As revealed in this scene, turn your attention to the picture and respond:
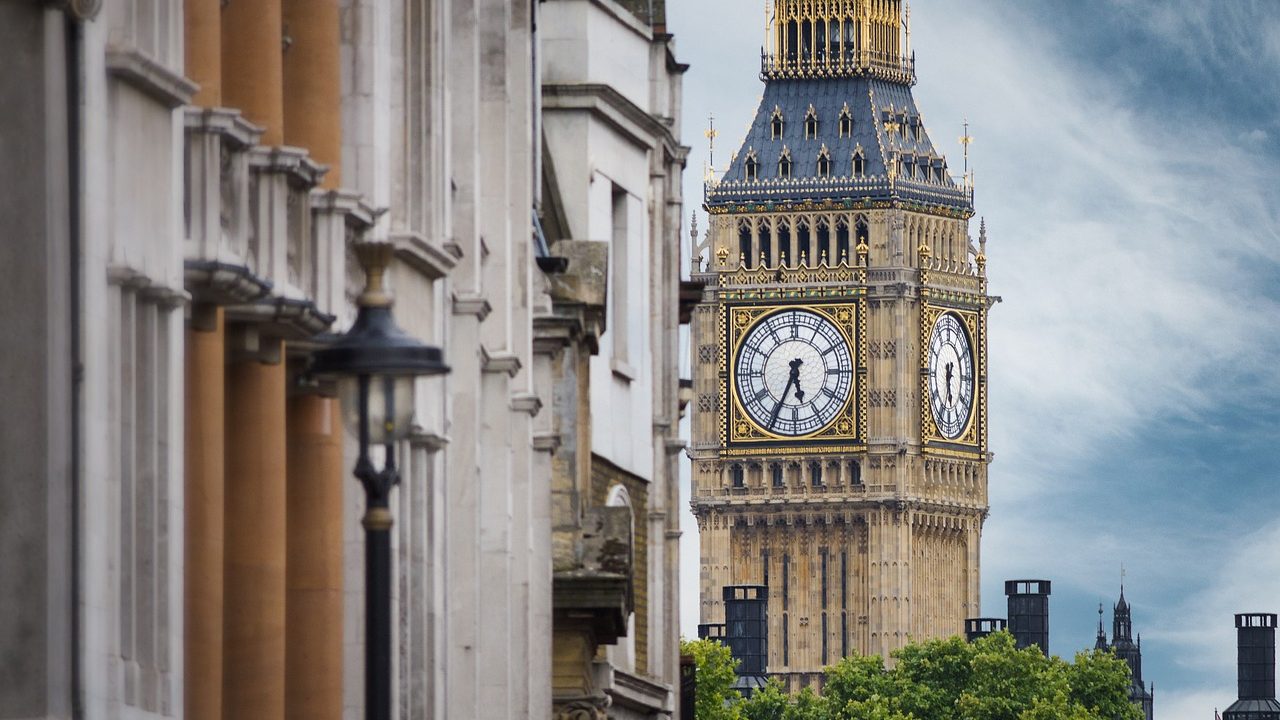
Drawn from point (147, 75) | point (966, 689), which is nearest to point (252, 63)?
point (147, 75)

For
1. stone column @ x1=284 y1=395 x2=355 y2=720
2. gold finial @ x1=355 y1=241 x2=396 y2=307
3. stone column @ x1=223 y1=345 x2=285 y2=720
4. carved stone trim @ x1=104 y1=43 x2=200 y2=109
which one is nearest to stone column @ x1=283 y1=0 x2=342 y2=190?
stone column @ x1=284 y1=395 x2=355 y2=720

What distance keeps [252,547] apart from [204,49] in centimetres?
271

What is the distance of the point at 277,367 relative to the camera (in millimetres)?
23953

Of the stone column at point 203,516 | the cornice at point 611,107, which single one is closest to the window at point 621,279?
the cornice at point 611,107

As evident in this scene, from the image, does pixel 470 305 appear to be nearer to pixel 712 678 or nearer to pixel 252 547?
pixel 252 547

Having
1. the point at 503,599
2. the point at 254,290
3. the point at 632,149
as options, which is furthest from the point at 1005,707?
the point at 254,290

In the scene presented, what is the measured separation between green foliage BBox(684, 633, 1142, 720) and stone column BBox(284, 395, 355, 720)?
149270 millimetres

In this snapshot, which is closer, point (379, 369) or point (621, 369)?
point (379, 369)

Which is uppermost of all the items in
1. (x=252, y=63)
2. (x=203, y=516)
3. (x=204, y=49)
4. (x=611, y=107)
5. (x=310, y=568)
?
(x=611, y=107)

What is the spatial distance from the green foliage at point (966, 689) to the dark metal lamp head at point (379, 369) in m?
155

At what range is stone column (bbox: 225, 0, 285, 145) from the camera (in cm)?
2377

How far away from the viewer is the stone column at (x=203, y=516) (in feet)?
71.7

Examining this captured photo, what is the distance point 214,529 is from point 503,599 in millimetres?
12657

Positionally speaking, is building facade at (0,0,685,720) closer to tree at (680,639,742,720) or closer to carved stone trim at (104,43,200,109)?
carved stone trim at (104,43,200,109)
